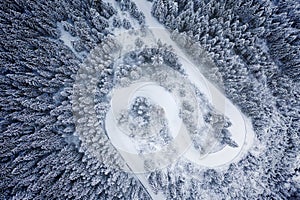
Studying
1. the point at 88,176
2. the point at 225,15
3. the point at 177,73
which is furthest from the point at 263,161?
the point at 88,176

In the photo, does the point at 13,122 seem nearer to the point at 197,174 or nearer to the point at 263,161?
the point at 197,174

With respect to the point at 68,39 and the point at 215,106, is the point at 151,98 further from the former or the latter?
the point at 68,39

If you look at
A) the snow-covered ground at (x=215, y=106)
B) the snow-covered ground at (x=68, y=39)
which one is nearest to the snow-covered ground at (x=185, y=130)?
the snow-covered ground at (x=215, y=106)

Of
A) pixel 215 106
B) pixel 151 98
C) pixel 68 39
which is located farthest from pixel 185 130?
pixel 68 39

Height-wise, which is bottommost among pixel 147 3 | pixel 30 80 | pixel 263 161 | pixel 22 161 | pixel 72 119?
pixel 263 161

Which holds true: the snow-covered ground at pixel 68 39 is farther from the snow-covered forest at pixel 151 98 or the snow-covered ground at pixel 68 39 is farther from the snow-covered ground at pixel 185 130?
the snow-covered ground at pixel 185 130

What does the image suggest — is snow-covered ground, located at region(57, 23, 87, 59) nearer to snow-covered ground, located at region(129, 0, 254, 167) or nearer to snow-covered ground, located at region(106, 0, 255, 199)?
snow-covered ground, located at region(106, 0, 255, 199)

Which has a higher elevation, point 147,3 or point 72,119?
point 147,3

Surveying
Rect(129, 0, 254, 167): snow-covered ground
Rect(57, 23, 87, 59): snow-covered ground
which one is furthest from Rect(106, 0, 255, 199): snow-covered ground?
Rect(57, 23, 87, 59): snow-covered ground
